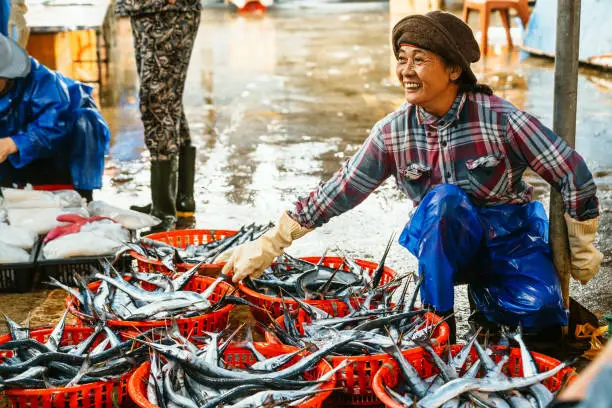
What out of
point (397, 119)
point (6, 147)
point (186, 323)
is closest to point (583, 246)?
point (397, 119)

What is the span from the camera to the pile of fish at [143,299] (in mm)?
3803

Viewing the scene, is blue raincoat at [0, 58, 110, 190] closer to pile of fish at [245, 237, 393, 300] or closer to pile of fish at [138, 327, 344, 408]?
pile of fish at [245, 237, 393, 300]

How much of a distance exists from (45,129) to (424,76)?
261 centimetres

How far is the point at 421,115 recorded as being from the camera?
4008mm

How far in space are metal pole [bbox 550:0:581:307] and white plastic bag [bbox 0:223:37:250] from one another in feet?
9.06

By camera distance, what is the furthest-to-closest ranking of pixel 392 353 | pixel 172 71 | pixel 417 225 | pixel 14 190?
pixel 172 71
pixel 14 190
pixel 417 225
pixel 392 353

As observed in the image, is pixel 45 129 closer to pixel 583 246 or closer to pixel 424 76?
pixel 424 76

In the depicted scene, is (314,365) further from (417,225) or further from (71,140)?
(71,140)

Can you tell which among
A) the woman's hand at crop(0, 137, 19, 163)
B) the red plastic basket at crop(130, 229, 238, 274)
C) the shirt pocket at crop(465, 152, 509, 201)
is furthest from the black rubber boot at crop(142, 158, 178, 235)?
the shirt pocket at crop(465, 152, 509, 201)

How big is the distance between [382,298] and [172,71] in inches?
98.6

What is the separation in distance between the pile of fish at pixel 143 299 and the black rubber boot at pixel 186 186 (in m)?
2.18

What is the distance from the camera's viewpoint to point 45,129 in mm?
5457

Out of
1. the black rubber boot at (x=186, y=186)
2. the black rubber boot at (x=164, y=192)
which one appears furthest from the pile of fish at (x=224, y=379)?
the black rubber boot at (x=186, y=186)

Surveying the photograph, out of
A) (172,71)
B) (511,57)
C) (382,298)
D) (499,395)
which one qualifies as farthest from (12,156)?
(511,57)
